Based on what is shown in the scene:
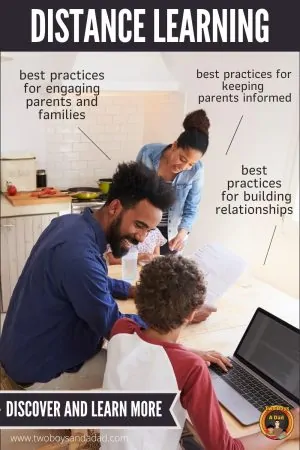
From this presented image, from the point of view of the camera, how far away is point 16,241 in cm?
102

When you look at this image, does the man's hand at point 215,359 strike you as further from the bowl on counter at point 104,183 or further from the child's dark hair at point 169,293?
the bowl on counter at point 104,183

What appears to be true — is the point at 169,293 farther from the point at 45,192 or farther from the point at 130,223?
the point at 45,192

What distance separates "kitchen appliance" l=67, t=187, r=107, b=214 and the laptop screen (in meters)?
0.37

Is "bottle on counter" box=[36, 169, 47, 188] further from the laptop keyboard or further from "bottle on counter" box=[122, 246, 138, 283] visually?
the laptop keyboard

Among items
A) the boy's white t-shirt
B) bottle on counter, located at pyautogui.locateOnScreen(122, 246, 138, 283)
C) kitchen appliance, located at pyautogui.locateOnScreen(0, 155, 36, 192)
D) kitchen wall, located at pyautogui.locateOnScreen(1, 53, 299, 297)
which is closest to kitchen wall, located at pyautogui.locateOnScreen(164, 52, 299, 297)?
kitchen wall, located at pyautogui.locateOnScreen(1, 53, 299, 297)

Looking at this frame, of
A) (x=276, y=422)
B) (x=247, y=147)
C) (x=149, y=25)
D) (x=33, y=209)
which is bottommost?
(x=276, y=422)

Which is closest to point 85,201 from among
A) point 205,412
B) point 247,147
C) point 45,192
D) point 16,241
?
point 45,192

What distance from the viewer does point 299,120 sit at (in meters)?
0.84

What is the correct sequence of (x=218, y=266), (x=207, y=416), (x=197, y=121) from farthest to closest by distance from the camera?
(x=218, y=266) < (x=197, y=121) < (x=207, y=416)

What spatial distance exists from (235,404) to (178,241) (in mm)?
299

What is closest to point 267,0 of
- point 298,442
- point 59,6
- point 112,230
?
point 59,6

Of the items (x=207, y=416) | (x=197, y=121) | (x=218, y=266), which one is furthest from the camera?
→ (x=218, y=266)

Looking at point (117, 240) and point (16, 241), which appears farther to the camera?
point (16, 241)

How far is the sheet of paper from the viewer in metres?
0.91
